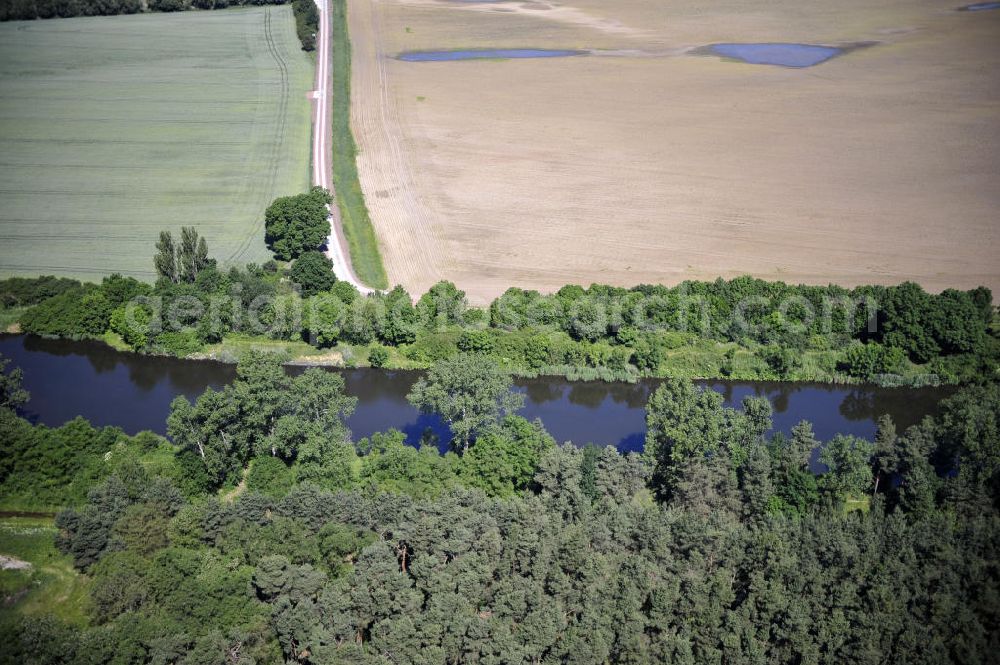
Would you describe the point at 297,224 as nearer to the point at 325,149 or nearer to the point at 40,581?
the point at 325,149

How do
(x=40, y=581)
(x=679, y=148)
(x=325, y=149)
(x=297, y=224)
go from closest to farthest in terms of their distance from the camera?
(x=40, y=581), (x=297, y=224), (x=679, y=148), (x=325, y=149)

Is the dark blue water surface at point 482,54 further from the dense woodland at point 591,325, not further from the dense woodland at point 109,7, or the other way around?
the dense woodland at point 591,325

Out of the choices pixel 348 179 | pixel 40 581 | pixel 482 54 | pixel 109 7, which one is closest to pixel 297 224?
pixel 348 179

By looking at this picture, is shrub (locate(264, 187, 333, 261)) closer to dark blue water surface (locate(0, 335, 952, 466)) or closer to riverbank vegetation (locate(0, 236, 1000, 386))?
riverbank vegetation (locate(0, 236, 1000, 386))

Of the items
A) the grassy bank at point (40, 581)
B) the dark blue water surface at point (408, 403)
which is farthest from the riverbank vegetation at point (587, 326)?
the grassy bank at point (40, 581)

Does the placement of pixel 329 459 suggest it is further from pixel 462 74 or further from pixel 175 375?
pixel 462 74

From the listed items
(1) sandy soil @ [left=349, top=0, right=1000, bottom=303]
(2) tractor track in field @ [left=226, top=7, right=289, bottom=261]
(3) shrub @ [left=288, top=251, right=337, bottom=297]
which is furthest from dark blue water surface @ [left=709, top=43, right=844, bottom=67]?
(3) shrub @ [left=288, top=251, right=337, bottom=297]
